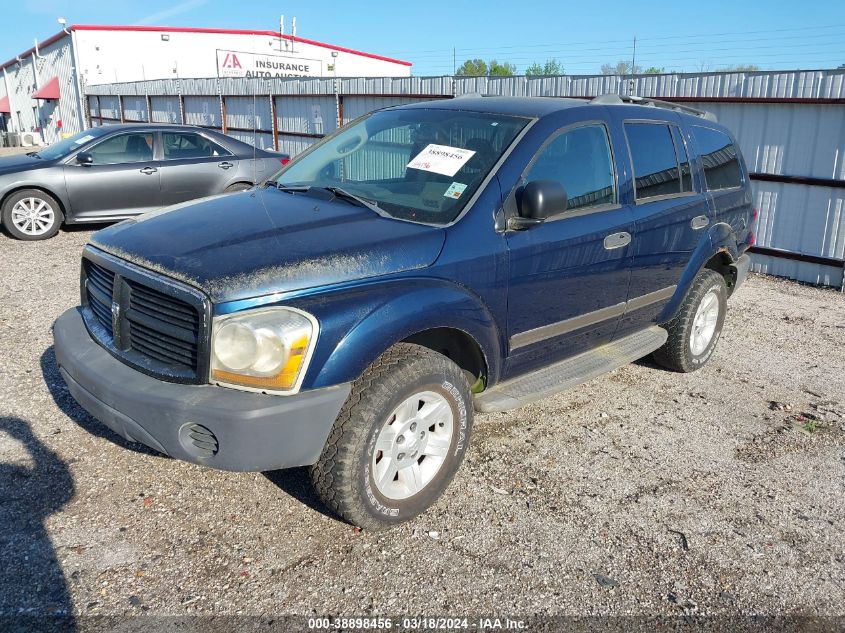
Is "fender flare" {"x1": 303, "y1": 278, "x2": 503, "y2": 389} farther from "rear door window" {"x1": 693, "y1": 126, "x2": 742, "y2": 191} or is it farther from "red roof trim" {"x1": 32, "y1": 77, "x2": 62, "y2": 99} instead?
"red roof trim" {"x1": 32, "y1": 77, "x2": 62, "y2": 99}

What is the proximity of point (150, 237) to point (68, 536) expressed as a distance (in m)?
1.39

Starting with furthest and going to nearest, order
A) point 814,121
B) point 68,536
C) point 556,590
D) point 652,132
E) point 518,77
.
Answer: point 518,77
point 814,121
point 652,132
point 68,536
point 556,590

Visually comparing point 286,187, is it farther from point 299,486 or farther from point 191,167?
point 191,167

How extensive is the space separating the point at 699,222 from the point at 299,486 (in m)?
3.23

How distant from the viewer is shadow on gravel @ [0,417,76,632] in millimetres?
2645

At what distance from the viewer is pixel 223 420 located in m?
2.69

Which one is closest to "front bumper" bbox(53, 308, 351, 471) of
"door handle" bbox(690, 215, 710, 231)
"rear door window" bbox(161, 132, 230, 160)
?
"door handle" bbox(690, 215, 710, 231)

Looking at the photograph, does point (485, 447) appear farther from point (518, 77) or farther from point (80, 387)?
point (518, 77)

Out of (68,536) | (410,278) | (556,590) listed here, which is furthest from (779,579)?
(68,536)

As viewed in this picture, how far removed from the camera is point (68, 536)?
10.2ft

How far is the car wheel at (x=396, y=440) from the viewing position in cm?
295

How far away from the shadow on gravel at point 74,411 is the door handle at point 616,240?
2742 mm

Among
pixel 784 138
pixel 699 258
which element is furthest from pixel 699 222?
pixel 784 138

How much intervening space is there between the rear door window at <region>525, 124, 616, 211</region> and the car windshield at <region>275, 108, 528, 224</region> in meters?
0.22
